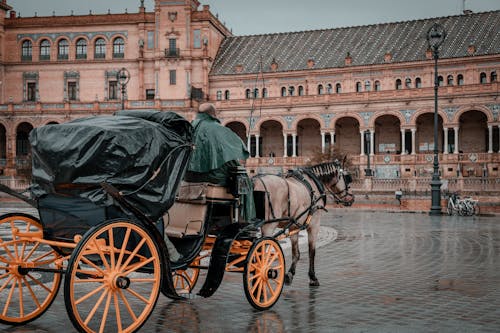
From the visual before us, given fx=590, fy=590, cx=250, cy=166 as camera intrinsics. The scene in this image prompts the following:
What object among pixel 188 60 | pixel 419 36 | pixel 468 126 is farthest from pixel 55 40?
pixel 468 126

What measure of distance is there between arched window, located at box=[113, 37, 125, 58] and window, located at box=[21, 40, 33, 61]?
31.3 feet

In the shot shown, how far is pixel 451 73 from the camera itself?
56250mm

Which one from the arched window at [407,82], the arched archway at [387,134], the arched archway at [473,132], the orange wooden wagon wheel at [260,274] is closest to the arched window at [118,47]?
the arched archway at [387,134]

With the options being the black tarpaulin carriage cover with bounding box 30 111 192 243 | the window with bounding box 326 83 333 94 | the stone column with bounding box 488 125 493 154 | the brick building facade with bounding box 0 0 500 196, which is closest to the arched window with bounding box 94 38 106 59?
the brick building facade with bounding box 0 0 500 196

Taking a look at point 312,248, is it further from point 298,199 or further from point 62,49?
point 62,49

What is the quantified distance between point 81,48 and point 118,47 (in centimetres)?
433

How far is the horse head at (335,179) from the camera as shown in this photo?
980cm

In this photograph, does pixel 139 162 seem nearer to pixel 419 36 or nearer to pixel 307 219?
pixel 307 219

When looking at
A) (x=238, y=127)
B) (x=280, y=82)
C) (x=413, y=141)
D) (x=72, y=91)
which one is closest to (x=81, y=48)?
(x=72, y=91)

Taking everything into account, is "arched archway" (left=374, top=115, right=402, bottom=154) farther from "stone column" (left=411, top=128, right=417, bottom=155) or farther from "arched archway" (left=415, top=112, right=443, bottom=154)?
"stone column" (left=411, top=128, right=417, bottom=155)

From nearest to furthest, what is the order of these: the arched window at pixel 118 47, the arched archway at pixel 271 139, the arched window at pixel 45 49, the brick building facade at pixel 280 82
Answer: the brick building facade at pixel 280 82 → the arched archway at pixel 271 139 → the arched window at pixel 118 47 → the arched window at pixel 45 49

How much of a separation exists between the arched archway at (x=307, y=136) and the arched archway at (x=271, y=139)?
2.08m

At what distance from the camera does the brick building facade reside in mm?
54406

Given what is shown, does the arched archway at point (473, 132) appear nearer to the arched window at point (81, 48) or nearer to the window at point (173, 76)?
the window at point (173, 76)
